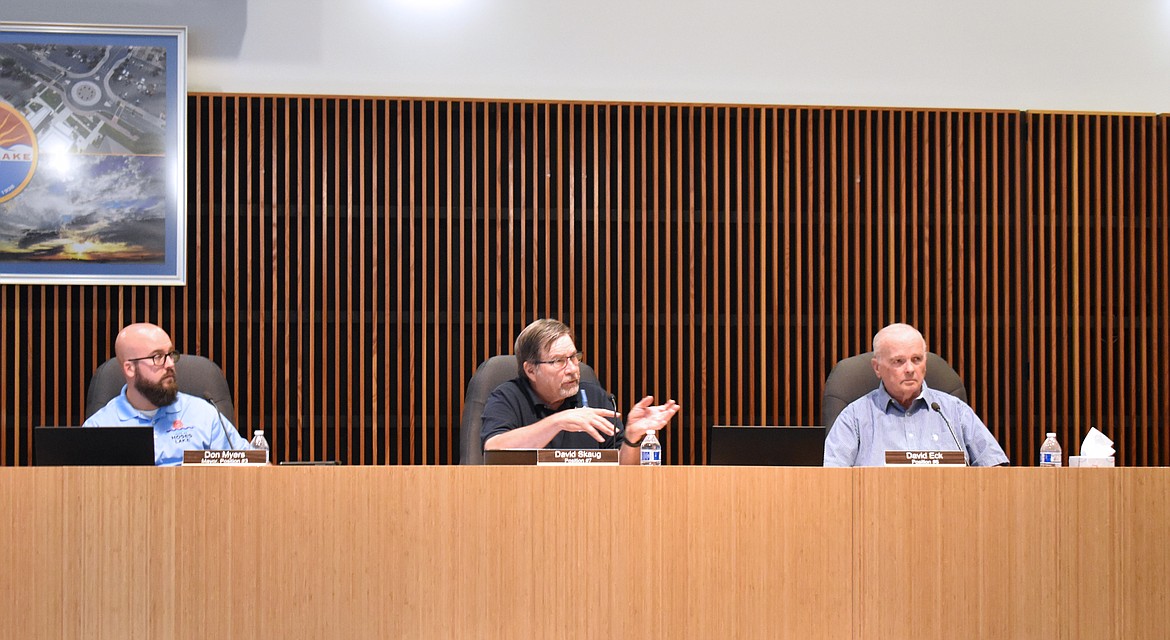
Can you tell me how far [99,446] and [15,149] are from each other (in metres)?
2.47

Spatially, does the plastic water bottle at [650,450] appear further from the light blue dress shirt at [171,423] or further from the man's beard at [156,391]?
the man's beard at [156,391]

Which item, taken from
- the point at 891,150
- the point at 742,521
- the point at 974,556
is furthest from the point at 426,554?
the point at 891,150

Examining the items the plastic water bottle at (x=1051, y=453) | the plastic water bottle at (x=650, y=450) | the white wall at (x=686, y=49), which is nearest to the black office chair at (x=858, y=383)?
the plastic water bottle at (x=1051, y=453)

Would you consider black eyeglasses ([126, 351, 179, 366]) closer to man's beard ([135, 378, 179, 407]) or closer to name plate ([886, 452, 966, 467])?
man's beard ([135, 378, 179, 407])

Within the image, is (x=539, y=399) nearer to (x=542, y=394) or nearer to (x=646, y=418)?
(x=542, y=394)

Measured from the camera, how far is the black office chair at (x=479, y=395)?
4086 mm

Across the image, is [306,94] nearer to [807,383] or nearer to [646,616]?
[807,383]

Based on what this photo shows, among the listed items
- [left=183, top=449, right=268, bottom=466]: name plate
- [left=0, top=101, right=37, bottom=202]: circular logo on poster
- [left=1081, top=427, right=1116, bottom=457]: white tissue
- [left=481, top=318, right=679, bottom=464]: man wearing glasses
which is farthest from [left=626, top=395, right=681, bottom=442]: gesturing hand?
[left=0, top=101, right=37, bottom=202]: circular logo on poster

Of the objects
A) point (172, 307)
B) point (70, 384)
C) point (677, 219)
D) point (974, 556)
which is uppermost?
point (677, 219)

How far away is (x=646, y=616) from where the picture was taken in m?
2.54

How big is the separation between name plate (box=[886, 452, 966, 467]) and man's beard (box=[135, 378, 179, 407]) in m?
2.59

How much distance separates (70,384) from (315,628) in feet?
9.85

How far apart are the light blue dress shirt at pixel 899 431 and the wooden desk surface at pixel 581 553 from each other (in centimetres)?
142

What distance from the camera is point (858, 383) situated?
427 centimetres
